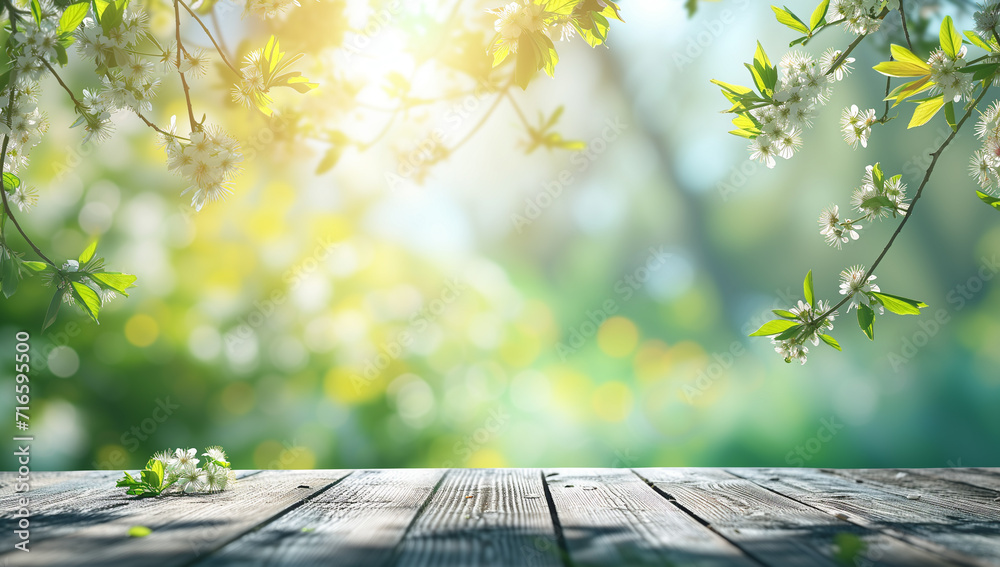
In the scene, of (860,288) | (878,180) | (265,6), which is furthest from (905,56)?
(265,6)

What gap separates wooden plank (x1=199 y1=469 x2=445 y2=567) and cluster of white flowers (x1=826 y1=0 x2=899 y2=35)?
1.08 m

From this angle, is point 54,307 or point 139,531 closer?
point 139,531

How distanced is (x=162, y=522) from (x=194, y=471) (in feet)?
0.96

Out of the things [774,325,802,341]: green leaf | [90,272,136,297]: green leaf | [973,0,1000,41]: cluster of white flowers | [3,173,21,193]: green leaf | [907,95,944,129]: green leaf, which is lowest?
[774,325,802,341]: green leaf

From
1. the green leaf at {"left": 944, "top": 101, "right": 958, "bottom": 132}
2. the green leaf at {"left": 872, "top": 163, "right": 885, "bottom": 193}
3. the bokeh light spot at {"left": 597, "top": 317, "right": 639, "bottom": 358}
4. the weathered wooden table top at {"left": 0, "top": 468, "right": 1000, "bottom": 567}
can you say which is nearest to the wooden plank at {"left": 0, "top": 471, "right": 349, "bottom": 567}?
the weathered wooden table top at {"left": 0, "top": 468, "right": 1000, "bottom": 567}

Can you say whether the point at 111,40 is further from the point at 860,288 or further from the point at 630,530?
the point at 860,288

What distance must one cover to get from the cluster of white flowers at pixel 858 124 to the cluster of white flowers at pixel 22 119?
4.39 feet

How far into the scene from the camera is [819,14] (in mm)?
1010

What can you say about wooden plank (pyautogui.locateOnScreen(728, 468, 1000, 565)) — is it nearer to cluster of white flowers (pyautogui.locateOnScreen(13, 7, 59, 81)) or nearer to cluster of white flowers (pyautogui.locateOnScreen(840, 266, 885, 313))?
cluster of white flowers (pyautogui.locateOnScreen(840, 266, 885, 313))

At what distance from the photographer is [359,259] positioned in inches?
111

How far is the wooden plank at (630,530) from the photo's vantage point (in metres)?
0.75

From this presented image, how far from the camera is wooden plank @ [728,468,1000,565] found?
80 cm

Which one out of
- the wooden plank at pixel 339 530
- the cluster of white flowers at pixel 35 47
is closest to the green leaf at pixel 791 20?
the wooden plank at pixel 339 530

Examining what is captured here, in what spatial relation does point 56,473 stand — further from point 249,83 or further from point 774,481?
point 774,481
